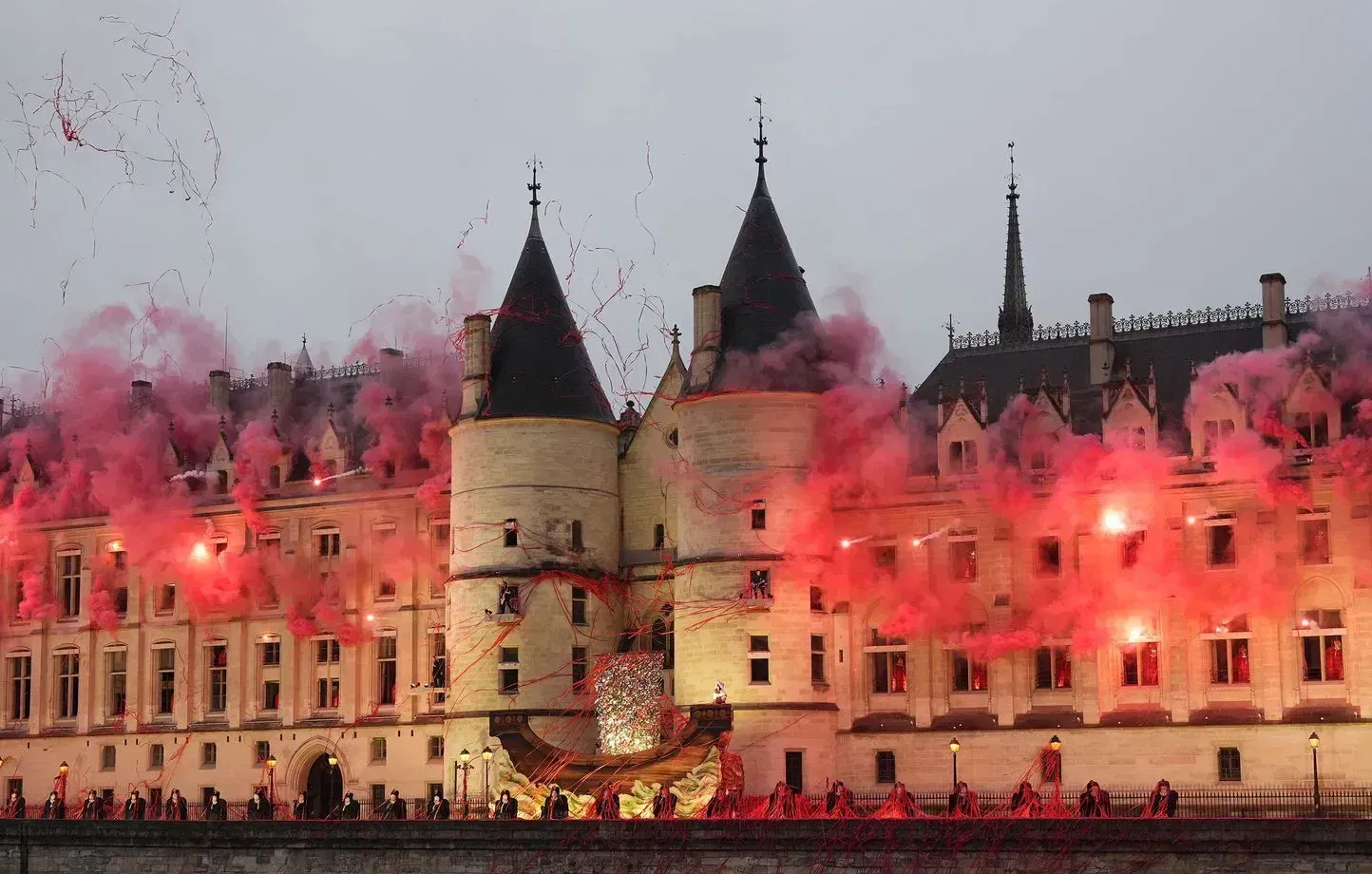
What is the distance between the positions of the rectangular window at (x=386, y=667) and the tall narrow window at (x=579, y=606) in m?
8.20

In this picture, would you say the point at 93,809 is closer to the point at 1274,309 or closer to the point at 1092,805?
the point at 1092,805

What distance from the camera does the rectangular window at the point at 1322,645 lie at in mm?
62312

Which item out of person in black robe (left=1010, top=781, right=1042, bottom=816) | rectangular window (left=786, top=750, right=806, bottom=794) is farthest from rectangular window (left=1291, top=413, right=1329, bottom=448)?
rectangular window (left=786, top=750, right=806, bottom=794)

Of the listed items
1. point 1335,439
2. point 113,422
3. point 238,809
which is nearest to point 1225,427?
point 1335,439

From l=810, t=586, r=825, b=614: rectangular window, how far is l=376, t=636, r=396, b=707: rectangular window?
15.8m

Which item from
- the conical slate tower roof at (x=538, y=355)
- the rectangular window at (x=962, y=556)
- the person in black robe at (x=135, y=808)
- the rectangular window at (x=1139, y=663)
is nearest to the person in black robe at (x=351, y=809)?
the person in black robe at (x=135, y=808)

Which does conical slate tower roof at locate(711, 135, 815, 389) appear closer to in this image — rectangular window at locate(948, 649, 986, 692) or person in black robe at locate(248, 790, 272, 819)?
rectangular window at locate(948, 649, 986, 692)

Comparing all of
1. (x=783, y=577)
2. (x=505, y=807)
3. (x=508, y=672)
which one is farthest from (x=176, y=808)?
(x=783, y=577)

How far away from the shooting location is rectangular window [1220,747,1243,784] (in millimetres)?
62781

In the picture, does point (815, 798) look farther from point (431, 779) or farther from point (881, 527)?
point (431, 779)

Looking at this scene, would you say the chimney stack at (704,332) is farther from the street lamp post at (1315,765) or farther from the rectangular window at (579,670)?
the street lamp post at (1315,765)

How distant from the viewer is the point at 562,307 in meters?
72.9

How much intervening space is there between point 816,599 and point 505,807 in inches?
439

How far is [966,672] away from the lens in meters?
66.9
